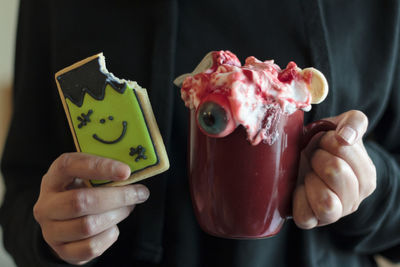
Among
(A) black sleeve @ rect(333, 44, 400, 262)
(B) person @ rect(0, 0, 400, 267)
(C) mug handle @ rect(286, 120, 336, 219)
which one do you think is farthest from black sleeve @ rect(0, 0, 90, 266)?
(A) black sleeve @ rect(333, 44, 400, 262)

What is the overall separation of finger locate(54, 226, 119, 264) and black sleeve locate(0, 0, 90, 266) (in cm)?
21

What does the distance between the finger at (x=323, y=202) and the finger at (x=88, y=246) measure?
0.28 meters

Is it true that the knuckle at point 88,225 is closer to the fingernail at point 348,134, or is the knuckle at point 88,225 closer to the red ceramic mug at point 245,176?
the red ceramic mug at point 245,176

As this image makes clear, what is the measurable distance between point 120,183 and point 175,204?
0.52 ft

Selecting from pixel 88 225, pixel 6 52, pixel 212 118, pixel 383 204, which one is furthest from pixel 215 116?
pixel 6 52

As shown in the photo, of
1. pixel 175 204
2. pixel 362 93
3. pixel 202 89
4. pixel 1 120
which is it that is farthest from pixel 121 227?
pixel 1 120

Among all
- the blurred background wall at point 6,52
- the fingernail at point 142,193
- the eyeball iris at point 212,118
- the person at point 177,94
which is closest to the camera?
the eyeball iris at point 212,118

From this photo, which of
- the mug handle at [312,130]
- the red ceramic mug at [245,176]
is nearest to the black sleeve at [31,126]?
the red ceramic mug at [245,176]

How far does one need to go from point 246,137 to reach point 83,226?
25 cm

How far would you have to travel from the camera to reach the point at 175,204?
0.59 m

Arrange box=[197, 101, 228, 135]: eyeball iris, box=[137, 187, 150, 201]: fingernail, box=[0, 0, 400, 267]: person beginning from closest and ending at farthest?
box=[197, 101, 228, 135]: eyeball iris
box=[137, 187, 150, 201]: fingernail
box=[0, 0, 400, 267]: person

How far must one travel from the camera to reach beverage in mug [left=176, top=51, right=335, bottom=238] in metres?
0.35

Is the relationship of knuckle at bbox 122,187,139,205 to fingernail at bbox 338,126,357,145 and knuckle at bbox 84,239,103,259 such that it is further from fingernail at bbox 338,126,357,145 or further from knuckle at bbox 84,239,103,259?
fingernail at bbox 338,126,357,145

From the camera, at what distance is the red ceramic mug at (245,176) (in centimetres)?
39
